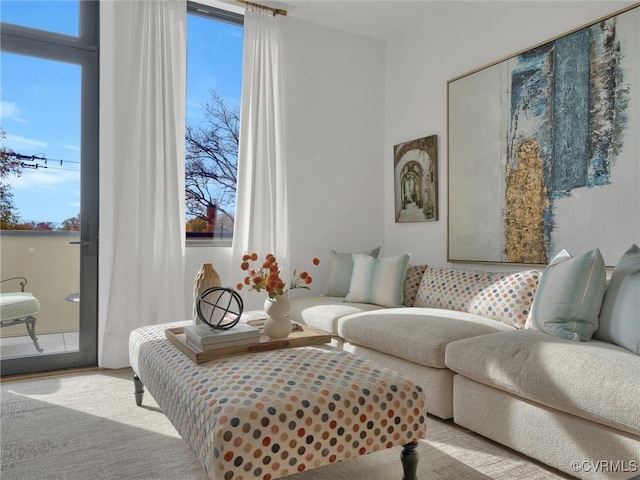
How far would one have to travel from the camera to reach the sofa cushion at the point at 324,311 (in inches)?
120

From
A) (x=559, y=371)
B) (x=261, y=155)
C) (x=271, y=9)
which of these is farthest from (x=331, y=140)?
(x=559, y=371)

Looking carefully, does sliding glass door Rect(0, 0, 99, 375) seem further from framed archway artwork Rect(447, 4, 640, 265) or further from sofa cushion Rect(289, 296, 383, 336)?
framed archway artwork Rect(447, 4, 640, 265)

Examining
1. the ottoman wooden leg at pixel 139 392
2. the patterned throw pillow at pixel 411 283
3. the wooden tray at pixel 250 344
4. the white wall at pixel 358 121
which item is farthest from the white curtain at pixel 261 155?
the wooden tray at pixel 250 344

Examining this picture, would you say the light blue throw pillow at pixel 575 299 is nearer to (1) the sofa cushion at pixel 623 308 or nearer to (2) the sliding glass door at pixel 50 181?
(1) the sofa cushion at pixel 623 308

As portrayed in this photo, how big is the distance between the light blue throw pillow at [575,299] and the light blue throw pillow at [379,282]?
120 cm

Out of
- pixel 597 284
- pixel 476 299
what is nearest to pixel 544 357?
pixel 597 284

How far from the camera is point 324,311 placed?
3.17 metres

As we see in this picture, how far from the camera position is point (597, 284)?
2115 millimetres

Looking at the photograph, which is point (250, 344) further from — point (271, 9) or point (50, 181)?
point (271, 9)

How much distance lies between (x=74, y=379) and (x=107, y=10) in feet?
8.52

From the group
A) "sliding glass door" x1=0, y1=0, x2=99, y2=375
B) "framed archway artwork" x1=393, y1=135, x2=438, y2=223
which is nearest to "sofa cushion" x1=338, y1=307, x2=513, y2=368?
"framed archway artwork" x1=393, y1=135, x2=438, y2=223

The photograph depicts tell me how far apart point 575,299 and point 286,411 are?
1515 mm

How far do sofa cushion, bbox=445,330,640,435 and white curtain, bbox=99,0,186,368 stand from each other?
84.2 inches

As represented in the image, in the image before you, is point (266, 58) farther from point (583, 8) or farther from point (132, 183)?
point (583, 8)
